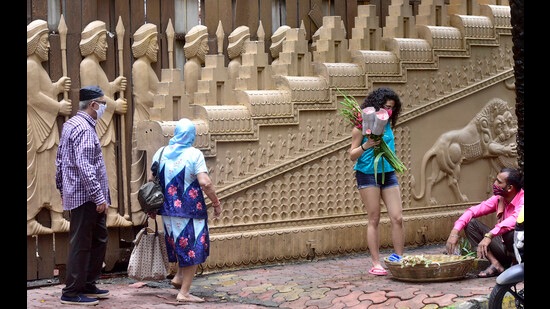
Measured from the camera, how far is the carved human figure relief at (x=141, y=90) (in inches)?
518

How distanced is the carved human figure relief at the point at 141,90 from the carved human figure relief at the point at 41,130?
3.00 feet

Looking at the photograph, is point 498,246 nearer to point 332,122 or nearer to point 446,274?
point 446,274

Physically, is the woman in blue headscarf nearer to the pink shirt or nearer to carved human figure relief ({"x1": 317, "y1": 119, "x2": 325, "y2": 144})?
the pink shirt

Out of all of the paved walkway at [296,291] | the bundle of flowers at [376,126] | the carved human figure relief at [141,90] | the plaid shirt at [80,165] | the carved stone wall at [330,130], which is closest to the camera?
the paved walkway at [296,291]

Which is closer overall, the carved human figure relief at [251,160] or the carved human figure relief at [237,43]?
the carved human figure relief at [251,160]

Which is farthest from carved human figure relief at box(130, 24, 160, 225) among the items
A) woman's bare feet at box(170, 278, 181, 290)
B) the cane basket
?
the cane basket

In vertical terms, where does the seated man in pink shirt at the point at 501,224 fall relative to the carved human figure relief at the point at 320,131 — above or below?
below

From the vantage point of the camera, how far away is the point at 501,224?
11.0 metres

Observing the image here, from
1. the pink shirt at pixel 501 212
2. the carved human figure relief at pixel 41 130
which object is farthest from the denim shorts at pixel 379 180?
the carved human figure relief at pixel 41 130

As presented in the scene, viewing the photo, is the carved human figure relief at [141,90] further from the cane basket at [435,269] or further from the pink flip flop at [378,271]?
the cane basket at [435,269]

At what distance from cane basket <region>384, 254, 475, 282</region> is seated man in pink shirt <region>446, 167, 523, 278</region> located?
26cm

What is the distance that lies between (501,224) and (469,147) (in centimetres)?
425

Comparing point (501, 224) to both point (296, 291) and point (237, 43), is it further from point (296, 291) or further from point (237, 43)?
point (237, 43)
